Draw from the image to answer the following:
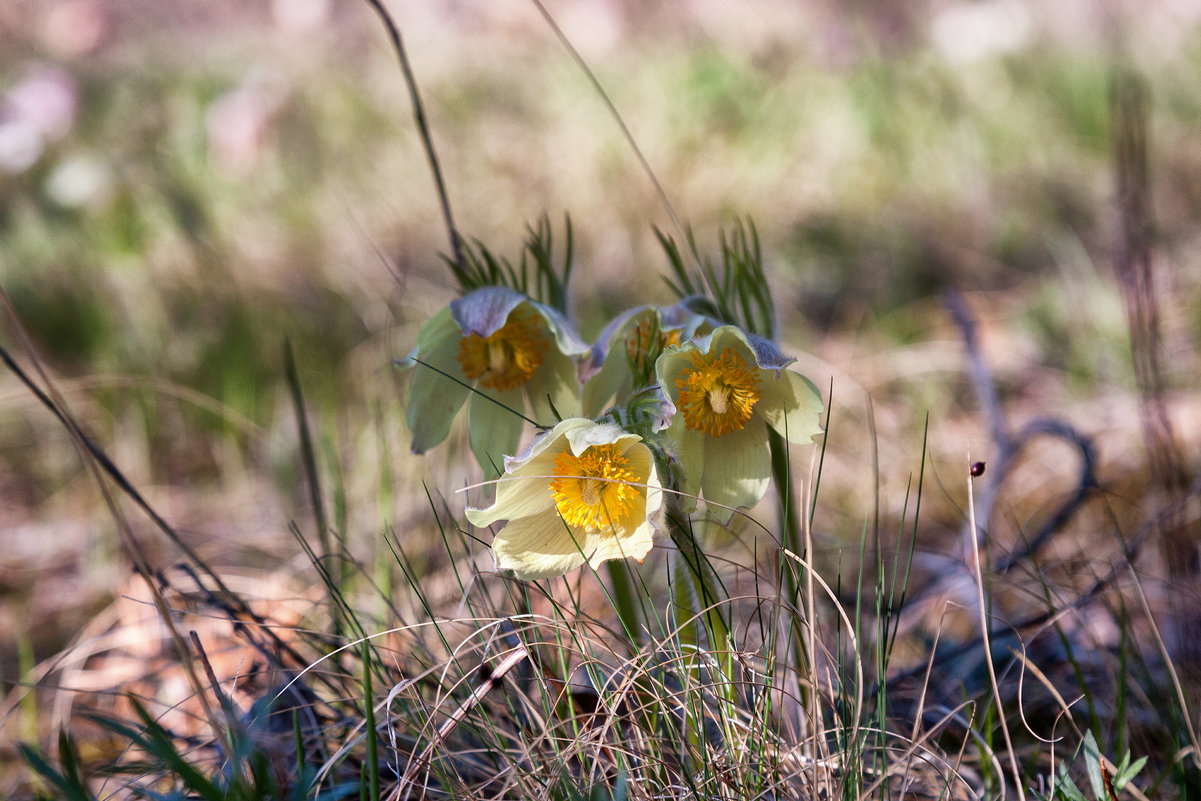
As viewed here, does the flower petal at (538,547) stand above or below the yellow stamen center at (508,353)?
below

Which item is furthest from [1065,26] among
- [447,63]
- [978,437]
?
[978,437]

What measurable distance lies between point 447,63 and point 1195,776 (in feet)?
14.4

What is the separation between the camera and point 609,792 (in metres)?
0.71

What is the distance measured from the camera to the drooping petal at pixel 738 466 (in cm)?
79

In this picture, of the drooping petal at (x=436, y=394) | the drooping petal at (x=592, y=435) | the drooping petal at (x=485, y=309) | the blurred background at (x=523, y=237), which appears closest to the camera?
the drooping petal at (x=592, y=435)

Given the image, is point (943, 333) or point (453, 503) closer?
point (453, 503)

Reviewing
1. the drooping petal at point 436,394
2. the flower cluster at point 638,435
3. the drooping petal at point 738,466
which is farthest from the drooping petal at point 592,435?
the drooping petal at point 436,394

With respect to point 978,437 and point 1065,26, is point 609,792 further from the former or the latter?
point 1065,26

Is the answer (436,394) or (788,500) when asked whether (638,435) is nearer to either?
(788,500)

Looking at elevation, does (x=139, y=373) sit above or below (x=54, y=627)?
above

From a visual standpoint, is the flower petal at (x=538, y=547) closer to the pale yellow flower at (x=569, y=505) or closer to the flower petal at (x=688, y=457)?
the pale yellow flower at (x=569, y=505)

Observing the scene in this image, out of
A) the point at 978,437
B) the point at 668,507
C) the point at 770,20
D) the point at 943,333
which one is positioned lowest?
the point at 978,437

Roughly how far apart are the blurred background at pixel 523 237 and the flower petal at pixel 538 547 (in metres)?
0.29

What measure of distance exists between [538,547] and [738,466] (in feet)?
0.64
